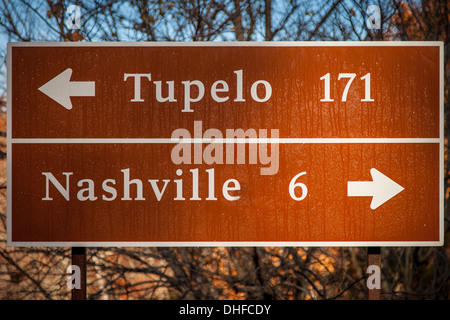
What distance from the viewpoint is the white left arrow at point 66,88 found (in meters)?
3.17

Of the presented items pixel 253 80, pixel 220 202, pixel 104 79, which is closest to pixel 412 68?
pixel 253 80

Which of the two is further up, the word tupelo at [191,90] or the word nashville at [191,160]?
the word tupelo at [191,90]

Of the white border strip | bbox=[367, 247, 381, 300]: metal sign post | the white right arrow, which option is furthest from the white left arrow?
bbox=[367, 247, 381, 300]: metal sign post

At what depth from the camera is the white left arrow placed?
3174 mm

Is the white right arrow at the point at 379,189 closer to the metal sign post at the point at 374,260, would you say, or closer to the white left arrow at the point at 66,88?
the metal sign post at the point at 374,260

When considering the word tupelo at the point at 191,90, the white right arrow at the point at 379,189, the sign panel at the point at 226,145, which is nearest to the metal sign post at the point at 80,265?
the sign panel at the point at 226,145

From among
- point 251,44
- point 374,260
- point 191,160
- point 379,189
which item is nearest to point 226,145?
point 191,160

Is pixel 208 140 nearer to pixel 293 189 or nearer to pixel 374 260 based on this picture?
pixel 293 189

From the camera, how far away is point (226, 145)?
3168 mm

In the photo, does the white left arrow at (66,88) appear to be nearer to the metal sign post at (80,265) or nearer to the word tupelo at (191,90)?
the word tupelo at (191,90)

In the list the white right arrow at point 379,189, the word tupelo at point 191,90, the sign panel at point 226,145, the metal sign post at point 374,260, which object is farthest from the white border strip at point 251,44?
the metal sign post at point 374,260

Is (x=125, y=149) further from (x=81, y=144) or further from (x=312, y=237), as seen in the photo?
(x=312, y=237)

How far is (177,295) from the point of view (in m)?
5.75

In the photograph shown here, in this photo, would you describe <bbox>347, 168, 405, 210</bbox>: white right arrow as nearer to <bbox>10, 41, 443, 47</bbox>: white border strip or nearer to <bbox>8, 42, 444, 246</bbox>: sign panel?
<bbox>8, 42, 444, 246</bbox>: sign panel
